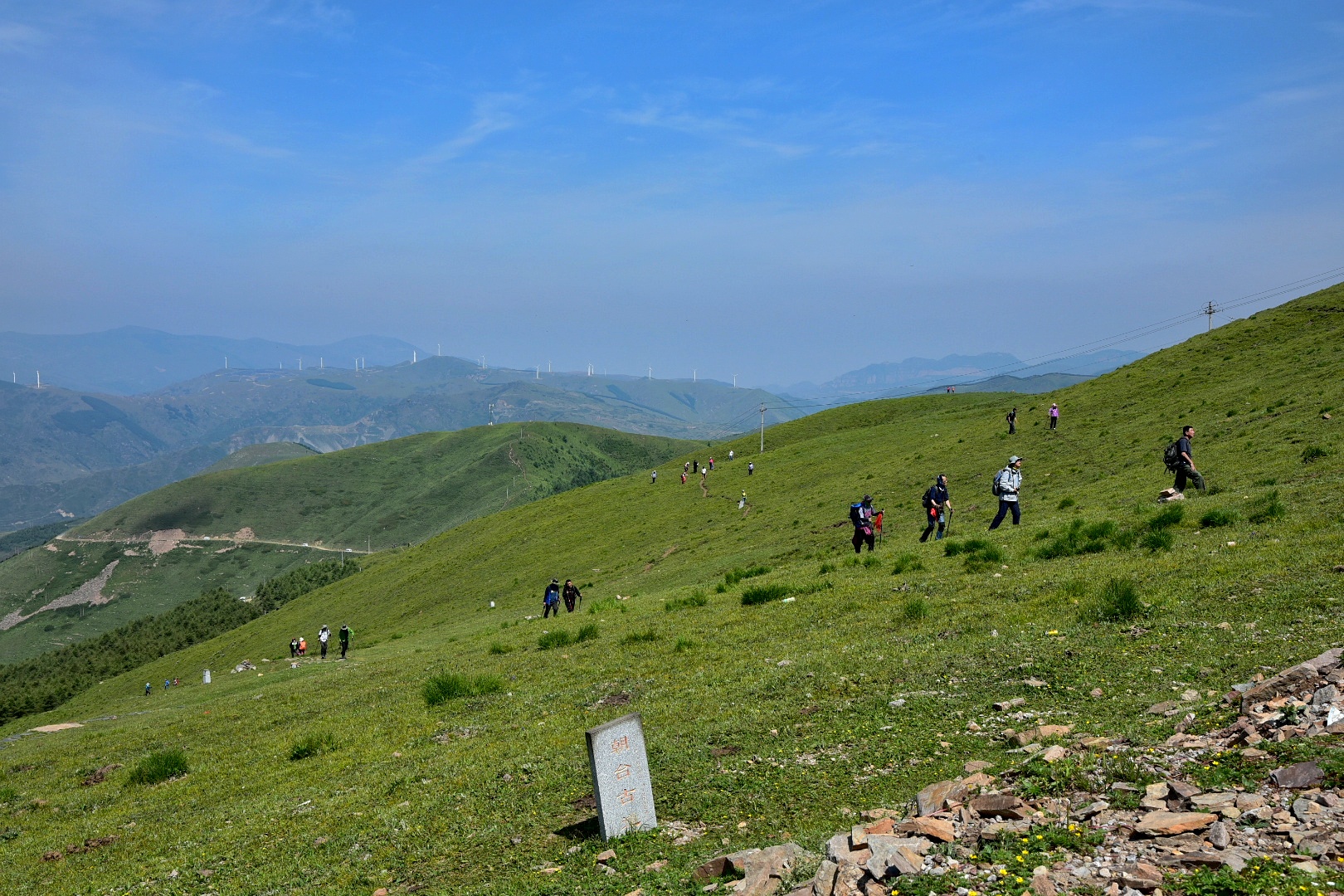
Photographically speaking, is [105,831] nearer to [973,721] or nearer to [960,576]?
Result: [973,721]

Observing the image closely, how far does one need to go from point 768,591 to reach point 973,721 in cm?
1222

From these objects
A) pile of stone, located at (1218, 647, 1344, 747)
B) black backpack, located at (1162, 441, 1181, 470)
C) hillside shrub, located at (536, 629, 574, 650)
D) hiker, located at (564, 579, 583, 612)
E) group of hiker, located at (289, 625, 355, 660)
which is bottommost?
group of hiker, located at (289, 625, 355, 660)

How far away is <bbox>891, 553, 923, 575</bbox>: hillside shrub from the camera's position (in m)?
21.6

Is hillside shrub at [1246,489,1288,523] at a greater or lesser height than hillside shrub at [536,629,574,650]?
greater

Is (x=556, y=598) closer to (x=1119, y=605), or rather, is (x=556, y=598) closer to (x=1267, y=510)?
(x=1267, y=510)

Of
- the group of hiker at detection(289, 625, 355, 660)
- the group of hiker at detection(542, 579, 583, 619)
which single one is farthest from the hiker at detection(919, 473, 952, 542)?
the group of hiker at detection(289, 625, 355, 660)

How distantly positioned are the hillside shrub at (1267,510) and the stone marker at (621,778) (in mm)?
16014

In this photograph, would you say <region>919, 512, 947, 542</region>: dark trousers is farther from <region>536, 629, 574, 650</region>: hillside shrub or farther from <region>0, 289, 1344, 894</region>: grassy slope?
<region>536, 629, 574, 650</region>: hillside shrub

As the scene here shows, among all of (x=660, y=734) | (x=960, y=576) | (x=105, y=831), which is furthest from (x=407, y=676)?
(x=960, y=576)

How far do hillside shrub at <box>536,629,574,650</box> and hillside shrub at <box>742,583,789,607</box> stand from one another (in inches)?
200

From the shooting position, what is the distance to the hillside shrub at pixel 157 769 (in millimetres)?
16594

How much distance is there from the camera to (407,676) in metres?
23.9

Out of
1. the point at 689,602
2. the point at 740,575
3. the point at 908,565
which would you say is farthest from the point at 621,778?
the point at 740,575

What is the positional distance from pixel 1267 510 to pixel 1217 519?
96cm
